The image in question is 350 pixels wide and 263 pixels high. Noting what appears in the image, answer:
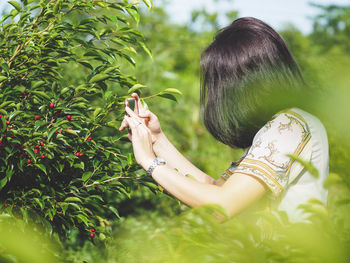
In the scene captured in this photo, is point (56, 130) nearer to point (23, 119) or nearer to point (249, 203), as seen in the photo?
point (23, 119)

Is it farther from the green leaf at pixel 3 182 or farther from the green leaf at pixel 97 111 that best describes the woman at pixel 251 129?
the green leaf at pixel 3 182

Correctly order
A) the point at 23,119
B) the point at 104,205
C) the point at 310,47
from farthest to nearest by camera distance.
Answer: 1. the point at 310,47
2. the point at 104,205
3. the point at 23,119

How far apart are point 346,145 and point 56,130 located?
47.6 inches

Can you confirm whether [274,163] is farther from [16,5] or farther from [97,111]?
[16,5]

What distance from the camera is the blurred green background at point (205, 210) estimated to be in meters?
0.76

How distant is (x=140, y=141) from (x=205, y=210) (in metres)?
0.89

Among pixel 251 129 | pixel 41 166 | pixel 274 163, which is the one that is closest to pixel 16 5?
pixel 41 166

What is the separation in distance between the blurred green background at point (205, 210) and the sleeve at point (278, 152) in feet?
0.43

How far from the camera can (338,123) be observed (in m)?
0.77

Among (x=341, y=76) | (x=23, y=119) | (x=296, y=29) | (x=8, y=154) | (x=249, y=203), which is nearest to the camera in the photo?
(x=341, y=76)

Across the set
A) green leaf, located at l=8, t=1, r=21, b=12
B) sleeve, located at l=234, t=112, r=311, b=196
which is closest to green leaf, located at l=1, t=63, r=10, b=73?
green leaf, located at l=8, t=1, r=21, b=12

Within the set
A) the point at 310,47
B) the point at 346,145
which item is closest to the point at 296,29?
the point at 310,47

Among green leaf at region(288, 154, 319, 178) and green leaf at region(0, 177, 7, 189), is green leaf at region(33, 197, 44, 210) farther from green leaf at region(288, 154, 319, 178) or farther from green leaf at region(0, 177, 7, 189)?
green leaf at region(288, 154, 319, 178)

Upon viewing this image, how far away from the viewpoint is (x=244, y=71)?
5.51 ft
